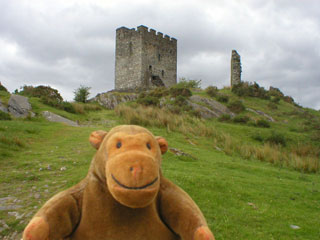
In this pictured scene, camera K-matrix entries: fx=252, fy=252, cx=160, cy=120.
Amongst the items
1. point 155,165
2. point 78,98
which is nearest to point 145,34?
point 78,98

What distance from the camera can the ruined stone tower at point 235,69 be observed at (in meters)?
30.5

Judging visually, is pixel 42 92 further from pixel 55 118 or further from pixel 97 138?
pixel 97 138

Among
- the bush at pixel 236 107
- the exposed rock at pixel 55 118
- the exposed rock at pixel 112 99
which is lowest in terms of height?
the exposed rock at pixel 55 118

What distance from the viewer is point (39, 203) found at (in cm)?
444

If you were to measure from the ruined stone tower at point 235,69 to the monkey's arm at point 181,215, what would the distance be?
29671mm

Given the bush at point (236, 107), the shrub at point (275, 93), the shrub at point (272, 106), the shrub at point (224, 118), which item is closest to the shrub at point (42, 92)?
the shrub at point (224, 118)

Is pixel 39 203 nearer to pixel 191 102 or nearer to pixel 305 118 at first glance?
pixel 191 102

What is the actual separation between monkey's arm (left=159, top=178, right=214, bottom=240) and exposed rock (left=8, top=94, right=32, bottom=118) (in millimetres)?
14603

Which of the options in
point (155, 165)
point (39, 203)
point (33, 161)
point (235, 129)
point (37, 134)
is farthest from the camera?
point (235, 129)

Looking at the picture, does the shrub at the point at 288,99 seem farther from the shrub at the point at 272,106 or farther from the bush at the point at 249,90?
the shrub at the point at 272,106

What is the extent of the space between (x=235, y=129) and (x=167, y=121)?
14.5ft

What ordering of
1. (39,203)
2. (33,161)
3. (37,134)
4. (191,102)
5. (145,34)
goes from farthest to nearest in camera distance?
(145,34)
(191,102)
(37,134)
(33,161)
(39,203)

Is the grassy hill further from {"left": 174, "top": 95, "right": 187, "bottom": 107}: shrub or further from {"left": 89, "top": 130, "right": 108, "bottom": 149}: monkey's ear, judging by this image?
{"left": 174, "top": 95, "right": 187, "bottom": 107}: shrub

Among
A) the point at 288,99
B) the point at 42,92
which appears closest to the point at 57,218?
the point at 42,92
